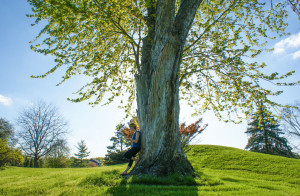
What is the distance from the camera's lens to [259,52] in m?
6.47

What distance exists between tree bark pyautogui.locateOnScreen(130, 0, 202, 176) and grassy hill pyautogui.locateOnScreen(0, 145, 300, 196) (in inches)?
22.1

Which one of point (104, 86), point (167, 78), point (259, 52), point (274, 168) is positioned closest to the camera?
point (167, 78)

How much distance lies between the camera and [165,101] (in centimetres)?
501

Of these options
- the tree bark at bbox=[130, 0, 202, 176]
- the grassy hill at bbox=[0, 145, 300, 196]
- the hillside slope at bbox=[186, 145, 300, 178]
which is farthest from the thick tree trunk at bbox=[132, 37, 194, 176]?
the hillside slope at bbox=[186, 145, 300, 178]

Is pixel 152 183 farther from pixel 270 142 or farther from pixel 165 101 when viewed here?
pixel 270 142

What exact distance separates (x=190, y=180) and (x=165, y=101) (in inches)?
90.1

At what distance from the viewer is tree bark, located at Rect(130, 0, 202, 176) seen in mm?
4930

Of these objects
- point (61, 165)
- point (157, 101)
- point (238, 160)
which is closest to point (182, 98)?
point (157, 101)

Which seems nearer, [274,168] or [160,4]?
[160,4]

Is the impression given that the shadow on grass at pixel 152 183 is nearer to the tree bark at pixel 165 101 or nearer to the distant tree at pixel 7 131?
the tree bark at pixel 165 101

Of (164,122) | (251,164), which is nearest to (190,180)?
(164,122)

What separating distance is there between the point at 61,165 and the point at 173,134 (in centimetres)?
2516

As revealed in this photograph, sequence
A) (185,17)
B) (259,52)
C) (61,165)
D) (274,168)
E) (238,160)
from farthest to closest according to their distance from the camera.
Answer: (61,165), (238,160), (274,168), (259,52), (185,17)

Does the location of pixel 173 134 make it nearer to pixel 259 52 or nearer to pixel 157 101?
pixel 157 101
